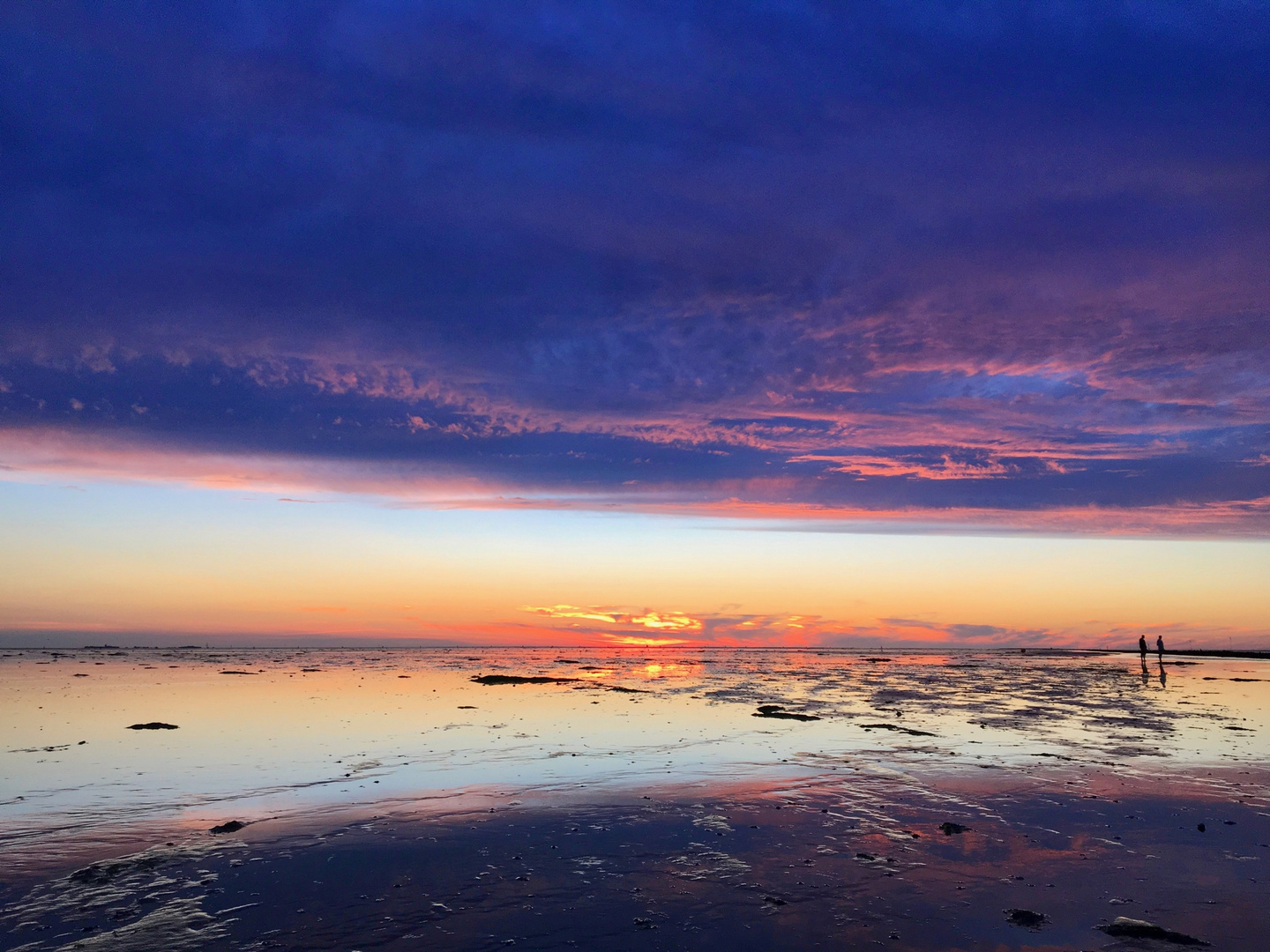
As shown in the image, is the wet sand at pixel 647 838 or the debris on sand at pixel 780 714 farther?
the debris on sand at pixel 780 714

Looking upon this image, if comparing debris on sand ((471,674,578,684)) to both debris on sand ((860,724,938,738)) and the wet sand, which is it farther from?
debris on sand ((860,724,938,738))

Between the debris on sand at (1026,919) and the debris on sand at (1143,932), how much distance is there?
66 centimetres

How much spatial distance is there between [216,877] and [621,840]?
22.9ft

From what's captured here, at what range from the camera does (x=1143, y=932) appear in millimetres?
9609

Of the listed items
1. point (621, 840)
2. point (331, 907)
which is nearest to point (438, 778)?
point (621, 840)

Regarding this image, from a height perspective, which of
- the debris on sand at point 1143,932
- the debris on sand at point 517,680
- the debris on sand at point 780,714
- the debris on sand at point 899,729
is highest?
the debris on sand at point 1143,932

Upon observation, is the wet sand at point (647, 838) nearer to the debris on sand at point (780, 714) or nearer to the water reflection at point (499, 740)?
the water reflection at point (499, 740)

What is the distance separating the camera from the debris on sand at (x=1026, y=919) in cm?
993

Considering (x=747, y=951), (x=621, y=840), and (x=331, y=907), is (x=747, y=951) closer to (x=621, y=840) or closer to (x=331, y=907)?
(x=621, y=840)

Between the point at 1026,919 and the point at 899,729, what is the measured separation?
1965cm

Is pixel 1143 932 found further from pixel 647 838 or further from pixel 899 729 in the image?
pixel 899 729

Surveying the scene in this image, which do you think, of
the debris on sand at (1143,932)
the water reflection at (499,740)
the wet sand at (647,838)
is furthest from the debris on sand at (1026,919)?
the water reflection at (499,740)

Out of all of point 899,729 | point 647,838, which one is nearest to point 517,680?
point 899,729

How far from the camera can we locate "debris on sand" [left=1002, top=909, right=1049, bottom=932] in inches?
391
